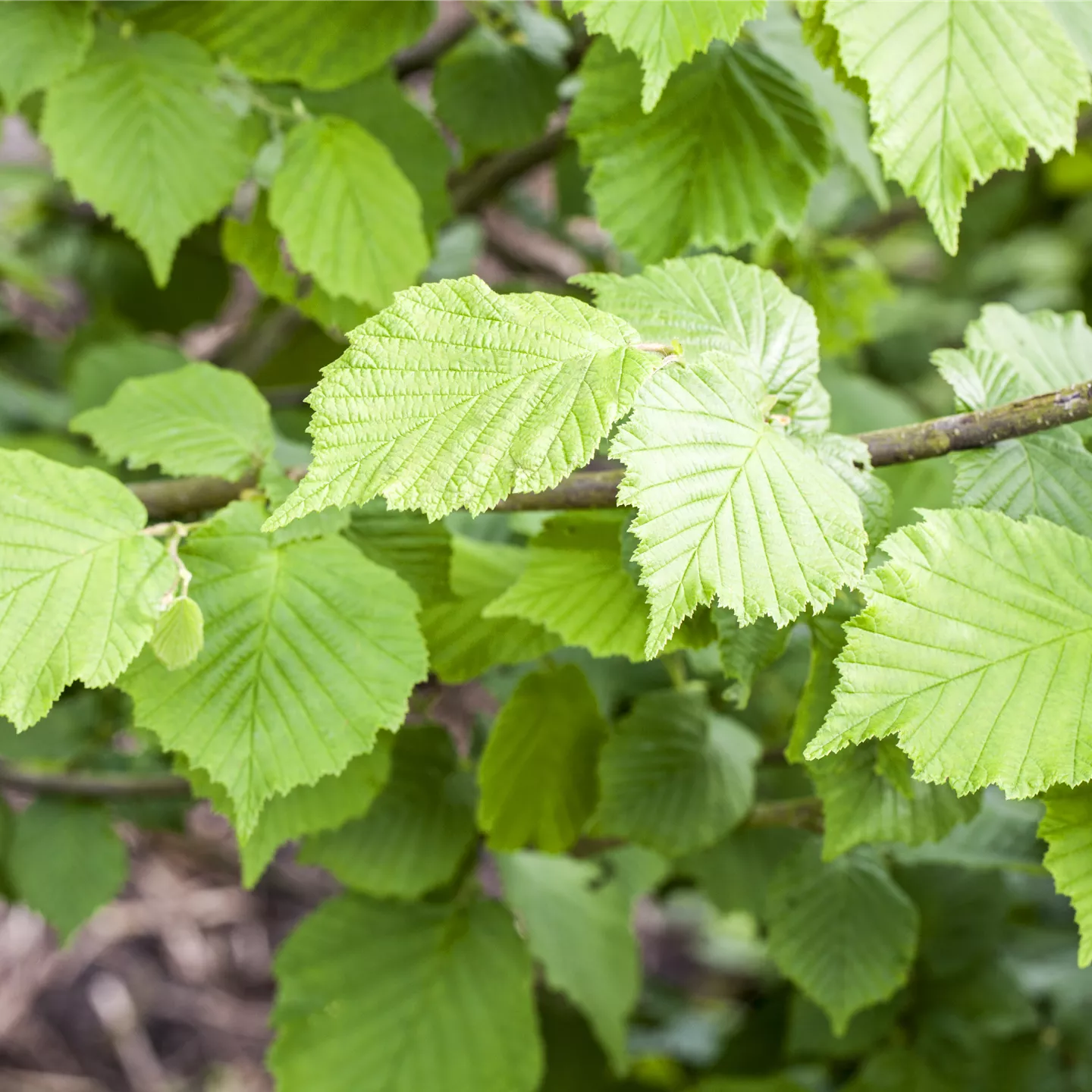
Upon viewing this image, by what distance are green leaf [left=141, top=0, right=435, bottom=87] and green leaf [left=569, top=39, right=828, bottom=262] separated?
196mm

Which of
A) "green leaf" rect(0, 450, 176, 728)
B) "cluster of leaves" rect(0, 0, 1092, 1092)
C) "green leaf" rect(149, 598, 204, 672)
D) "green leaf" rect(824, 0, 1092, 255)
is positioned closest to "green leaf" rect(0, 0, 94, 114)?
"cluster of leaves" rect(0, 0, 1092, 1092)

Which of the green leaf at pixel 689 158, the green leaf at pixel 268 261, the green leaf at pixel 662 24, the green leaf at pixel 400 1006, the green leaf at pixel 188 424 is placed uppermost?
the green leaf at pixel 662 24

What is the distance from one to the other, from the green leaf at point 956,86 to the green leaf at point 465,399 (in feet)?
0.78

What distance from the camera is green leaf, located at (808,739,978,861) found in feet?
2.49

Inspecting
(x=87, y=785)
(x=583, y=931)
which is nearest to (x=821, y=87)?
(x=583, y=931)

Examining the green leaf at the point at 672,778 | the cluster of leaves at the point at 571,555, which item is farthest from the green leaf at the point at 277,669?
the green leaf at the point at 672,778

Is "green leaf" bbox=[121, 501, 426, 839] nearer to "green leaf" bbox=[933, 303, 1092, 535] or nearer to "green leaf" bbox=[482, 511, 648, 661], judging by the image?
"green leaf" bbox=[482, 511, 648, 661]

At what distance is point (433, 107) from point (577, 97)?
0.40 meters

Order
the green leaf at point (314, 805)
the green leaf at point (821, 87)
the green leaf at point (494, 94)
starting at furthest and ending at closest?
the green leaf at point (494, 94)
the green leaf at point (821, 87)
the green leaf at point (314, 805)

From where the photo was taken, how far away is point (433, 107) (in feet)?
4.16

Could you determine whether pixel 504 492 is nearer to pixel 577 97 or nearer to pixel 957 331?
pixel 577 97

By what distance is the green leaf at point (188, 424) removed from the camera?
A: 2.70 ft

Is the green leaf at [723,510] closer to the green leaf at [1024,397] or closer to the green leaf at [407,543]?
the green leaf at [1024,397]

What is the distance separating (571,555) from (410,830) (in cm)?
45
